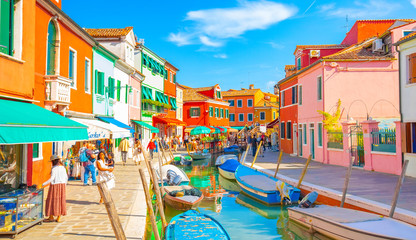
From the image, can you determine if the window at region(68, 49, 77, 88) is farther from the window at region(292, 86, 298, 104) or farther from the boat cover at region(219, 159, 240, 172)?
the window at region(292, 86, 298, 104)

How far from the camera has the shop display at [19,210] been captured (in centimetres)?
684

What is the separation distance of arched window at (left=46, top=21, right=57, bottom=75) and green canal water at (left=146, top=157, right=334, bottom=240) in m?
6.71

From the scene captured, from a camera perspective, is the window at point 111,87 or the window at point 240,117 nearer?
the window at point 111,87

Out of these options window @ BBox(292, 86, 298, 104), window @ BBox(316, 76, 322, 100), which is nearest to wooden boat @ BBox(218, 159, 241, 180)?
window @ BBox(316, 76, 322, 100)

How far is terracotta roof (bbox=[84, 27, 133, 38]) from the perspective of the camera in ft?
83.0

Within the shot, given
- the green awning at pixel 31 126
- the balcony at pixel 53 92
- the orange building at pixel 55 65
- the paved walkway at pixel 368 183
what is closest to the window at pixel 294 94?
the paved walkway at pixel 368 183

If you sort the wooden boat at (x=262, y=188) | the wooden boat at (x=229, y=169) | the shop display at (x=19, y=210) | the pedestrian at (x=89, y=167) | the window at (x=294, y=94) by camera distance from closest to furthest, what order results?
the shop display at (x=19, y=210) < the wooden boat at (x=262, y=188) < the pedestrian at (x=89, y=167) < the wooden boat at (x=229, y=169) < the window at (x=294, y=94)

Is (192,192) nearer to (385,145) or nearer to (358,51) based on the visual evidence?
(385,145)

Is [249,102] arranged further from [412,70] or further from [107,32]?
[412,70]

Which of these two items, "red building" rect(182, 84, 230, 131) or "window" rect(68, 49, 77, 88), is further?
"red building" rect(182, 84, 230, 131)

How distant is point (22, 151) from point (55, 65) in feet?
15.7

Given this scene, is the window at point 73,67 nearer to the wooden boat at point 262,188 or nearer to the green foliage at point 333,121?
the wooden boat at point 262,188

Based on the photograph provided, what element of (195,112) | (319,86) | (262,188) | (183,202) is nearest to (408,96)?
(319,86)

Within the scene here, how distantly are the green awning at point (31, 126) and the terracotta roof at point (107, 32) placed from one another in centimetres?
1712
